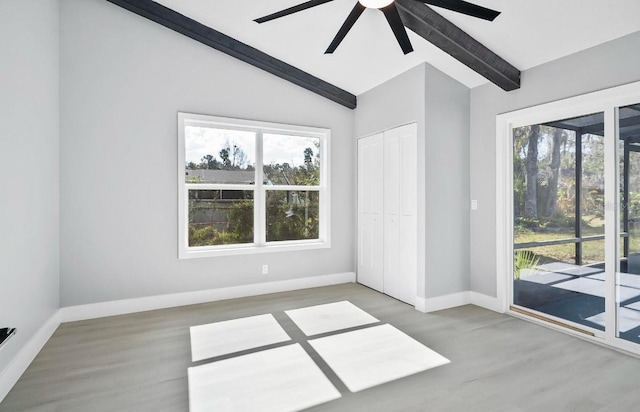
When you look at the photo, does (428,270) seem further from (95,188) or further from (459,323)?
(95,188)

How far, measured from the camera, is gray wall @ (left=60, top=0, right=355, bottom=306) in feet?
11.5

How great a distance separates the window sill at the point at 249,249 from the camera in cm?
407

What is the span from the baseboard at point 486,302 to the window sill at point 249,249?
6.46ft

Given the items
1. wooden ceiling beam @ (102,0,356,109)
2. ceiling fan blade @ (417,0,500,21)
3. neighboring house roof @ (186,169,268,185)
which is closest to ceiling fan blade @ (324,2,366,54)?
ceiling fan blade @ (417,0,500,21)

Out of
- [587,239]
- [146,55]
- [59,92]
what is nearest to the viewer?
[587,239]

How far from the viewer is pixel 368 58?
396 centimetres

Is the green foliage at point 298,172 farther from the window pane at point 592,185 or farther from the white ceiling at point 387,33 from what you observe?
the window pane at point 592,185

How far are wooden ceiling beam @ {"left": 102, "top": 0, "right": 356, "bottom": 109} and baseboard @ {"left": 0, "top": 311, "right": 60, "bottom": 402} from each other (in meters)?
3.28

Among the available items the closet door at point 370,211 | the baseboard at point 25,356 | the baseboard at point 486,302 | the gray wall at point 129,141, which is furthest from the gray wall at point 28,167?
the baseboard at point 486,302

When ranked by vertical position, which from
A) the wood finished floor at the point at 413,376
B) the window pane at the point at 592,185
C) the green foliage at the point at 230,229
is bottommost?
the wood finished floor at the point at 413,376

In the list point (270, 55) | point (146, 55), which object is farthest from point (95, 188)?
point (270, 55)

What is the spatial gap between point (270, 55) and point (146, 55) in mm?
1432

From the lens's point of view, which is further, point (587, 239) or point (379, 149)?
point (379, 149)

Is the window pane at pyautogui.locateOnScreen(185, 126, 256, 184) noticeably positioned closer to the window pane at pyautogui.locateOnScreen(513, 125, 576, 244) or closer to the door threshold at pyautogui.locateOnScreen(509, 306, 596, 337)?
the window pane at pyautogui.locateOnScreen(513, 125, 576, 244)
